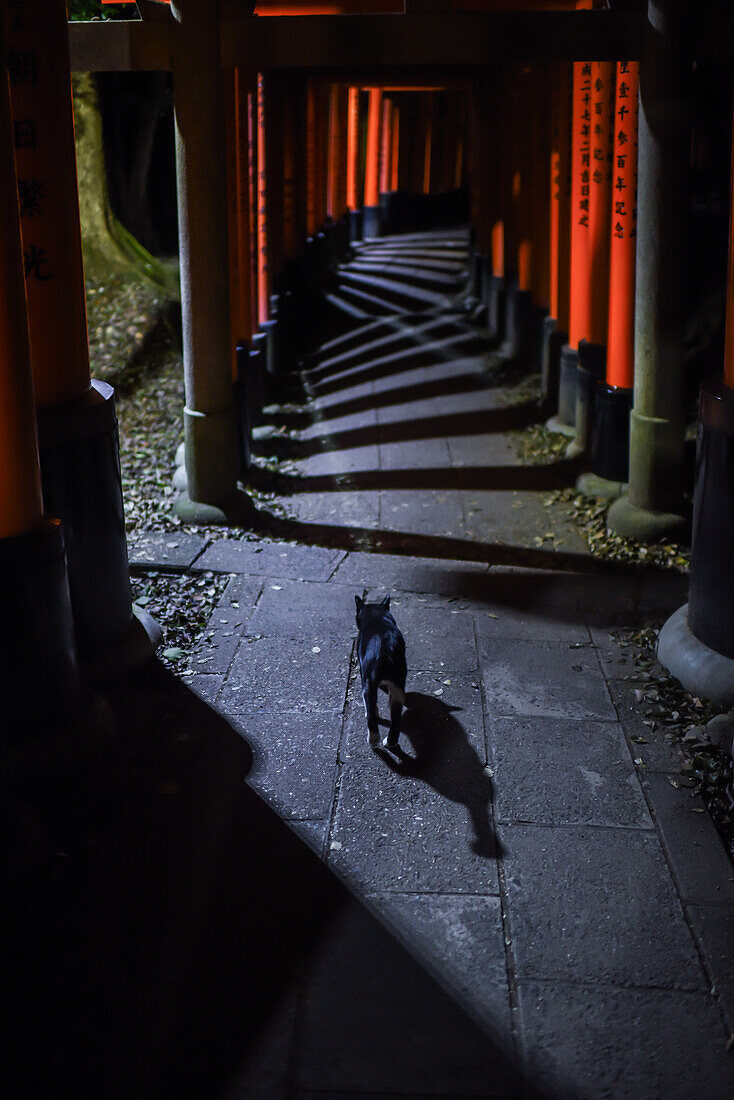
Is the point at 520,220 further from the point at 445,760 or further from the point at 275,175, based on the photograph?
the point at 445,760

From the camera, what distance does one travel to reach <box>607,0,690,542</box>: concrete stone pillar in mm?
6926

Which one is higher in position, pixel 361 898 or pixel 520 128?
pixel 520 128

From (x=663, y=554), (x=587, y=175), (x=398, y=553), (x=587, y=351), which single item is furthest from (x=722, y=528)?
(x=587, y=175)

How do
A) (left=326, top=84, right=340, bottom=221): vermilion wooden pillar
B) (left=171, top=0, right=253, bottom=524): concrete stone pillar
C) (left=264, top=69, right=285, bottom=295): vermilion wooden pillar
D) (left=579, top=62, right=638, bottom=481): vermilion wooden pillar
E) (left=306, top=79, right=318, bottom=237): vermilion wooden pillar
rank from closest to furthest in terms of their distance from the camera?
(left=171, top=0, right=253, bottom=524): concrete stone pillar
(left=579, top=62, right=638, bottom=481): vermilion wooden pillar
(left=264, top=69, right=285, bottom=295): vermilion wooden pillar
(left=306, top=79, right=318, bottom=237): vermilion wooden pillar
(left=326, top=84, right=340, bottom=221): vermilion wooden pillar

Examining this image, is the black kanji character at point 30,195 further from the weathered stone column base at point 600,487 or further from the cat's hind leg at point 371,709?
the weathered stone column base at point 600,487

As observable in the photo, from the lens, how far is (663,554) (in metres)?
7.45

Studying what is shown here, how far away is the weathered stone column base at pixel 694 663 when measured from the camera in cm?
521

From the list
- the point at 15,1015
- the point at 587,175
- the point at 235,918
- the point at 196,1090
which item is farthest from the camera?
the point at 587,175

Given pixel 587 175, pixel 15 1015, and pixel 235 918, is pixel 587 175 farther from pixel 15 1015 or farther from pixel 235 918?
pixel 15 1015

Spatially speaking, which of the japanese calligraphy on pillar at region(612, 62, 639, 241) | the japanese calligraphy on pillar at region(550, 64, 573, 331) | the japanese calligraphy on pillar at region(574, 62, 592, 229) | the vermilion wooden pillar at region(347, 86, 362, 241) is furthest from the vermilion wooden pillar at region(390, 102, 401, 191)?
the japanese calligraphy on pillar at region(612, 62, 639, 241)

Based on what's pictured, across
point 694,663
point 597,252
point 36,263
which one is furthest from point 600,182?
point 36,263

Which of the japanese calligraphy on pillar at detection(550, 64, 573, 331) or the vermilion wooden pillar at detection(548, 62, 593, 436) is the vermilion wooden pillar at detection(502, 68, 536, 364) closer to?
the japanese calligraphy on pillar at detection(550, 64, 573, 331)

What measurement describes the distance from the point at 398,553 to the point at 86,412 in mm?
2995

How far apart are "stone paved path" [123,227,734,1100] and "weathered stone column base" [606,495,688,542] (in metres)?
0.49
